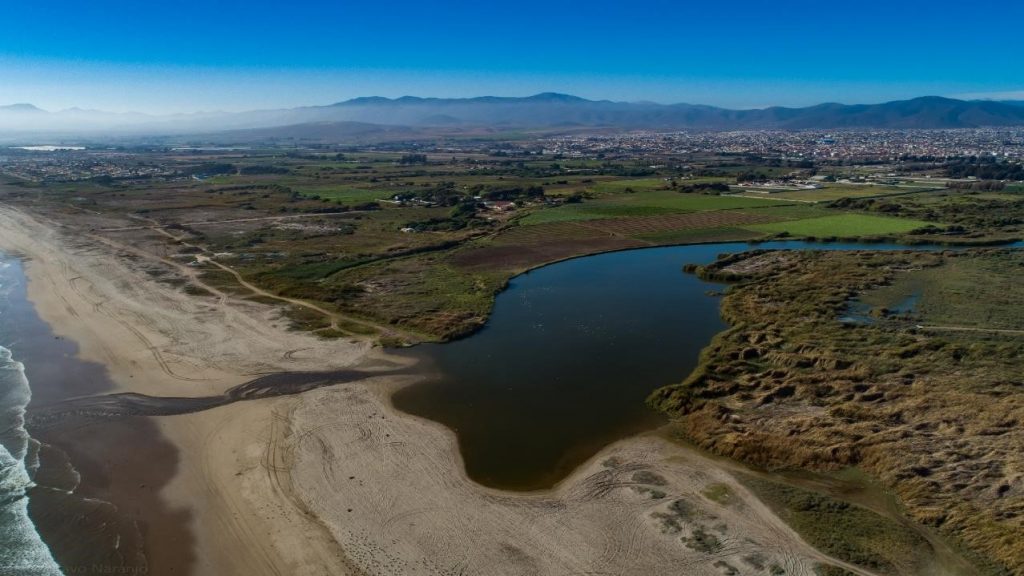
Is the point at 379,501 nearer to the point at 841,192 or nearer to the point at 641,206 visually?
the point at 641,206

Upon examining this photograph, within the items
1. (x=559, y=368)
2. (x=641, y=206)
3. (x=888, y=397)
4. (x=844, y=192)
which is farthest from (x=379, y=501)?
(x=844, y=192)

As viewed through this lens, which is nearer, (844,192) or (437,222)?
(437,222)

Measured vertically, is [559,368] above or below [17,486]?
above

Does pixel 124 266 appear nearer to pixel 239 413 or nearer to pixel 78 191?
pixel 239 413

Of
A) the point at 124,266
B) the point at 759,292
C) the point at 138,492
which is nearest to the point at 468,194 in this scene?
the point at 124,266

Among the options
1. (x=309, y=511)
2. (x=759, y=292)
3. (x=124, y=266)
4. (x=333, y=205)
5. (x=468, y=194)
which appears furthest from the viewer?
A: (x=468, y=194)

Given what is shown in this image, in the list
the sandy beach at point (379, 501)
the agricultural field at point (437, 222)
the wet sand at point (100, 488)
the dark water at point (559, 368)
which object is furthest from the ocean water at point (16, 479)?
the agricultural field at point (437, 222)

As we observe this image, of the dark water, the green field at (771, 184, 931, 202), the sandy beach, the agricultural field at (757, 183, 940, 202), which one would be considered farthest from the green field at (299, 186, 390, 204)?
the sandy beach
